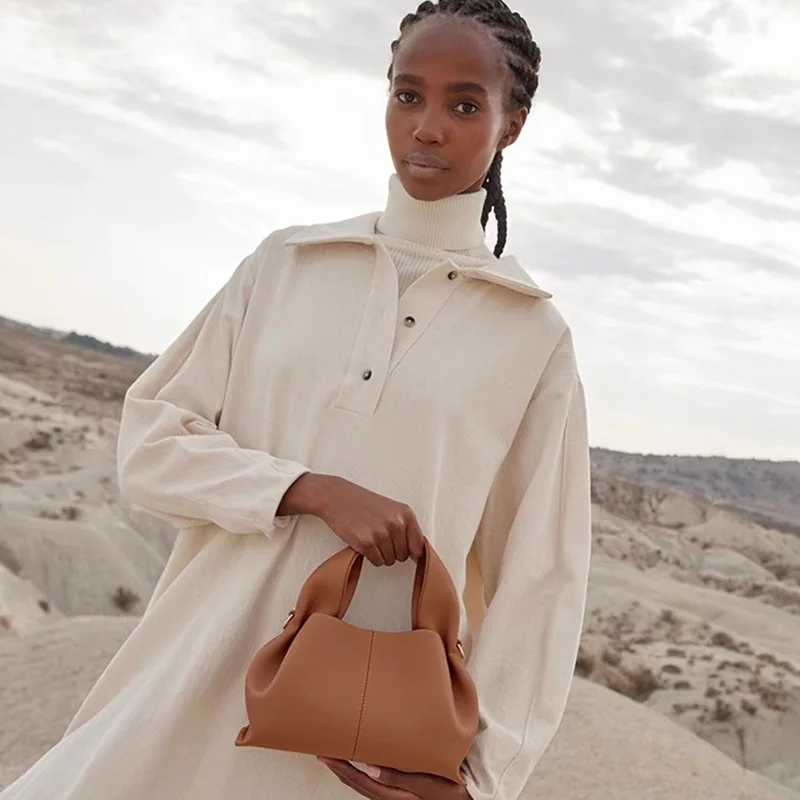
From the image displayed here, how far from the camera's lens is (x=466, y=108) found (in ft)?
5.61

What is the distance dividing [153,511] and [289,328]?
1.31 ft

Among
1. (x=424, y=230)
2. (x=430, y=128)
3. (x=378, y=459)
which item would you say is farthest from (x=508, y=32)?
(x=378, y=459)

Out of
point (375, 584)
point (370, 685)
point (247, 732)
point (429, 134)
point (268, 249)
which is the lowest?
point (247, 732)

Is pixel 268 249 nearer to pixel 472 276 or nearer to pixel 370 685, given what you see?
pixel 472 276

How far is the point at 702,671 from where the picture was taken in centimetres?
1193

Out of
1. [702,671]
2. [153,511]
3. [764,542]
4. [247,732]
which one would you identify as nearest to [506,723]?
[247,732]

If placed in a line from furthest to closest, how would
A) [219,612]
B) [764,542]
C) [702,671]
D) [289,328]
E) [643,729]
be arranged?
[764,542]
[702,671]
[643,729]
[289,328]
[219,612]

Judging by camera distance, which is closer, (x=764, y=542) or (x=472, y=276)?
(x=472, y=276)

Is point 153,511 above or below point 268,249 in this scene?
below

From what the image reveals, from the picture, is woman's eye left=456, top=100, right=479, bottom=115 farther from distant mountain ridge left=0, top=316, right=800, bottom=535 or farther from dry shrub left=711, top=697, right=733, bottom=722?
distant mountain ridge left=0, top=316, right=800, bottom=535

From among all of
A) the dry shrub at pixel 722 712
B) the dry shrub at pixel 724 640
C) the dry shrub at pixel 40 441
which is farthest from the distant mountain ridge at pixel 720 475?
the dry shrub at pixel 722 712

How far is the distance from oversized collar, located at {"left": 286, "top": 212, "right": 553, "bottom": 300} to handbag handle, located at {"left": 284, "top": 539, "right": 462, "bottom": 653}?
52 cm

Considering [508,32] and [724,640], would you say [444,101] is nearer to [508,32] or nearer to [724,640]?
[508,32]

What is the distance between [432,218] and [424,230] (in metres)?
0.03
